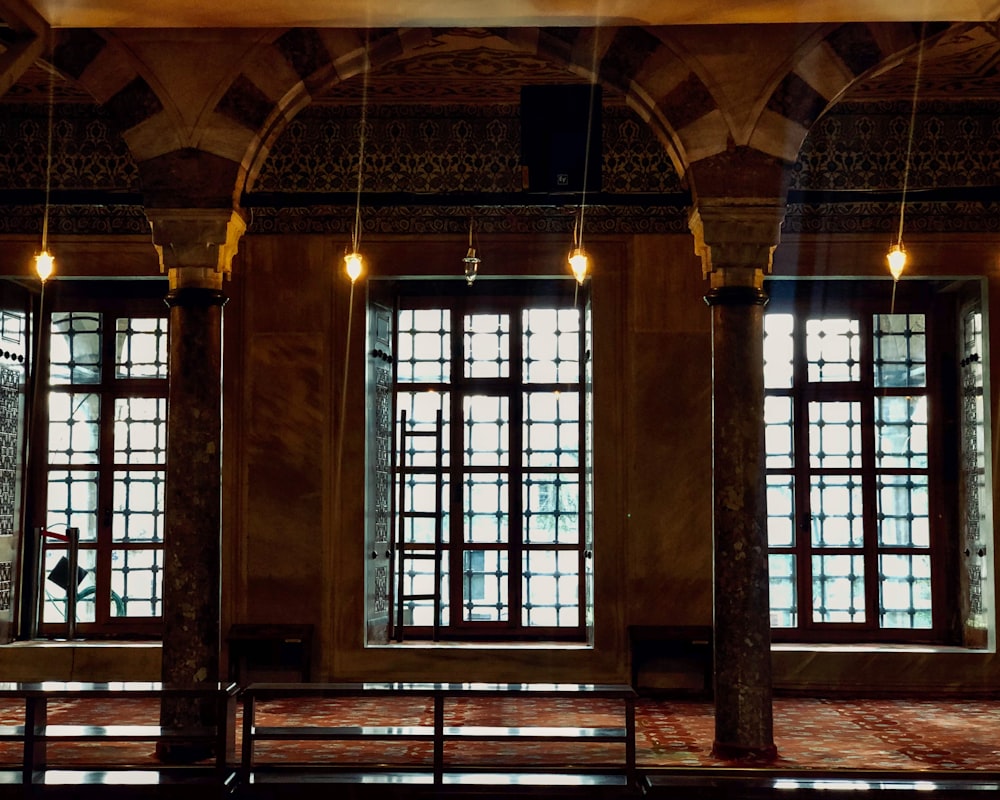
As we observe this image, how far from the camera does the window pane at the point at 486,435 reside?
10258 millimetres

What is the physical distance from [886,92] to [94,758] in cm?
721

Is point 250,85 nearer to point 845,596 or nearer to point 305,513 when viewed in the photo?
point 305,513

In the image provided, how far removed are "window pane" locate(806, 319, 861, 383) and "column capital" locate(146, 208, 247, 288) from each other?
17.0ft

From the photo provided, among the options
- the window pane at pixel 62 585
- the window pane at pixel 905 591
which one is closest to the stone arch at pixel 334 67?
the window pane at pixel 62 585

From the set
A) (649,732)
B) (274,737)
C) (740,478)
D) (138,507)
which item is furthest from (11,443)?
(740,478)

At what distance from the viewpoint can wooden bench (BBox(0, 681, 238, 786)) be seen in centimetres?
606

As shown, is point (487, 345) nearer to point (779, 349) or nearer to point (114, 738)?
point (779, 349)

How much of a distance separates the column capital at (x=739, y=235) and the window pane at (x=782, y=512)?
11.4ft

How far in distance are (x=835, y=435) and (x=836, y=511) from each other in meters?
0.61

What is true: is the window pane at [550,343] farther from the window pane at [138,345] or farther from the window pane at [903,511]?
the window pane at [138,345]

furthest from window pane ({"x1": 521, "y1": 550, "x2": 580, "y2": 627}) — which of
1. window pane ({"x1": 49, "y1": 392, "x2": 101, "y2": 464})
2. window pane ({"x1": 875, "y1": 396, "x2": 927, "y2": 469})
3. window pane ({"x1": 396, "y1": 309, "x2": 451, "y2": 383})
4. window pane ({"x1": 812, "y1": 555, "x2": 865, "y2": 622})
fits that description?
window pane ({"x1": 49, "y1": 392, "x2": 101, "y2": 464})

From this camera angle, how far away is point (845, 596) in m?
10.1

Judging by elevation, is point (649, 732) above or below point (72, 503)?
below

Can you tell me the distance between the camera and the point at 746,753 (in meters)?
6.77
